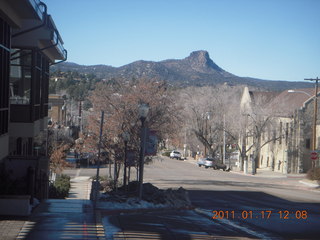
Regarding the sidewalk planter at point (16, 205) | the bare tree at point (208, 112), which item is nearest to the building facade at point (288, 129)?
the bare tree at point (208, 112)

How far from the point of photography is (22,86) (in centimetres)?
1791

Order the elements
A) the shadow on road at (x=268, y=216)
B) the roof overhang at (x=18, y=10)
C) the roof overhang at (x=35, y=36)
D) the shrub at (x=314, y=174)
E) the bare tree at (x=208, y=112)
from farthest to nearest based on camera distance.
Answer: the bare tree at (x=208, y=112)
the shrub at (x=314, y=174)
the roof overhang at (x=35, y=36)
the shadow on road at (x=268, y=216)
the roof overhang at (x=18, y=10)

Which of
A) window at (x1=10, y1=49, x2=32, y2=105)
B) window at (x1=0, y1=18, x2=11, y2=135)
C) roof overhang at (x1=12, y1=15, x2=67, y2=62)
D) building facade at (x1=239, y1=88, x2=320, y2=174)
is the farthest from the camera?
building facade at (x1=239, y1=88, x2=320, y2=174)

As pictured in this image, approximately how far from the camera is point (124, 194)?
17.2 meters

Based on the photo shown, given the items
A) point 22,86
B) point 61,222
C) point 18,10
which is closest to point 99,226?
point 61,222

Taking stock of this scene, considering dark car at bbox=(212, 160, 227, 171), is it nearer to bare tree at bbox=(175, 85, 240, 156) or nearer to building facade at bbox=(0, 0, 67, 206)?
bare tree at bbox=(175, 85, 240, 156)

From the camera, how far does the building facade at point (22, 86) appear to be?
12.5m

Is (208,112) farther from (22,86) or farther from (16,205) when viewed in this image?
(16,205)

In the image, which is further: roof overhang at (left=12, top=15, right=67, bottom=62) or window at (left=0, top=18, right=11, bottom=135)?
roof overhang at (left=12, top=15, right=67, bottom=62)

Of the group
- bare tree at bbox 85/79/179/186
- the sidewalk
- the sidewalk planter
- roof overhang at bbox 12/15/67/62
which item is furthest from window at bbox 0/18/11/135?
bare tree at bbox 85/79/179/186

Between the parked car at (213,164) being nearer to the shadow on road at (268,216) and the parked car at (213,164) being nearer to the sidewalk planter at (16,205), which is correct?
the shadow on road at (268,216)

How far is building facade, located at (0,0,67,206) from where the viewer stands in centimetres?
1255

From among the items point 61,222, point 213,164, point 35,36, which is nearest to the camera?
point 61,222

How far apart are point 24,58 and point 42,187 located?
16.1 feet
